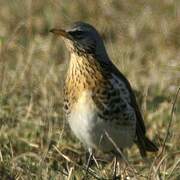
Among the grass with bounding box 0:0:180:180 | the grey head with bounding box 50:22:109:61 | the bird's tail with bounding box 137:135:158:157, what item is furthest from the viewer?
the bird's tail with bounding box 137:135:158:157

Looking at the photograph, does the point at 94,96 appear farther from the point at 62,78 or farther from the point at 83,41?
the point at 62,78

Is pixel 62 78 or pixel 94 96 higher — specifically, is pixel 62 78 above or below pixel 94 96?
below

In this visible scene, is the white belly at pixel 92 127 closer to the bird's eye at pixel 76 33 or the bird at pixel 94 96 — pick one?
the bird at pixel 94 96

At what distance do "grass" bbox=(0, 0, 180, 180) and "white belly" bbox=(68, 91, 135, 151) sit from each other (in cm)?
19

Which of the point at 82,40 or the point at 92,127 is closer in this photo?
the point at 92,127

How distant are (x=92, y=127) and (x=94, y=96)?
9.5 inches

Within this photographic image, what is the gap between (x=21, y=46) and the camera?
29.5 ft

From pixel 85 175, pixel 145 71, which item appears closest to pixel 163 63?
pixel 145 71

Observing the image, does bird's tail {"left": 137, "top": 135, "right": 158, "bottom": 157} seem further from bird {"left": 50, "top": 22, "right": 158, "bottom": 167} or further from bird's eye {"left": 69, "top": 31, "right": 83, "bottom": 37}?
bird's eye {"left": 69, "top": 31, "right": 83, "bottom": 37}

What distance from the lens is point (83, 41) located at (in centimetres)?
680

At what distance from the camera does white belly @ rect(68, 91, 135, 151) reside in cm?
650

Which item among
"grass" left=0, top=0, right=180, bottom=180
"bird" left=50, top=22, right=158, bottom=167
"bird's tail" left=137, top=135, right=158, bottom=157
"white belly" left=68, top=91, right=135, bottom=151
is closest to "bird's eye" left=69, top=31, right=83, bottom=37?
"bird" left=50, top=22, right=158, bottom=167

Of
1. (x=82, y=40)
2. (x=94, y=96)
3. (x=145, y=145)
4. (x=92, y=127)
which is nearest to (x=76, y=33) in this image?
(x=82, y=40)

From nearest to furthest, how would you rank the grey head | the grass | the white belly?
the grass
the white belly
the grey head
